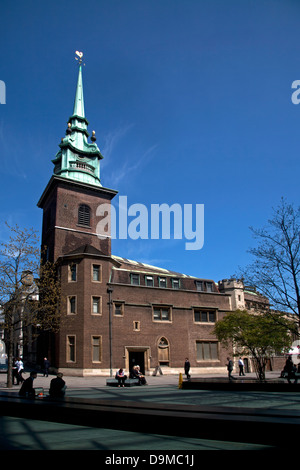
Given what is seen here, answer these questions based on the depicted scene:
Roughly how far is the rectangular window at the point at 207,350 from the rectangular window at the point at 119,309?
10652 mm

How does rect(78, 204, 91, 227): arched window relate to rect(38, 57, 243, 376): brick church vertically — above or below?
above

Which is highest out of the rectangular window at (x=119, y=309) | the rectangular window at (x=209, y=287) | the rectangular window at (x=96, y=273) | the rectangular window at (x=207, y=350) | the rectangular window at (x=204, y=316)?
the rectangular window at (x=96, y=273)

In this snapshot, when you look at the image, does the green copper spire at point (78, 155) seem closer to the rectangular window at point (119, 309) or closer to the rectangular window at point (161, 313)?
the rectangular window at point (119, 309)

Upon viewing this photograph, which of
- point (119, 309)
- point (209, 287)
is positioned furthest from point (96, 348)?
point (209, 287)

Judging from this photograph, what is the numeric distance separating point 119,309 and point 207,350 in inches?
495

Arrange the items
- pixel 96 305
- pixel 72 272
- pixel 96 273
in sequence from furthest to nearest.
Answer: pixel 96 273
pixel 72 272
pixel 96 305

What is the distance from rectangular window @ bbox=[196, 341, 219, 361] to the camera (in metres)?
40.8

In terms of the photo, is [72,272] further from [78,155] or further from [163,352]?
[78,155]

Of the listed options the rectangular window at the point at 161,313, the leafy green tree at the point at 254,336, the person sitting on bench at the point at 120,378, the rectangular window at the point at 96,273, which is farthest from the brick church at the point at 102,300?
the person sitting on bench at the point at 120,378

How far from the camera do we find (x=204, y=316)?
1687 inches

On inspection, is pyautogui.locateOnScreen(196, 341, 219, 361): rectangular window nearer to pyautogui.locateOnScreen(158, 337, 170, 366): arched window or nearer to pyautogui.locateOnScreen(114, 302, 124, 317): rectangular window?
pyautogui.locateOnScreen(158, 337, 170, 366): arched window

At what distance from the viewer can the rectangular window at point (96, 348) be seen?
3303cm

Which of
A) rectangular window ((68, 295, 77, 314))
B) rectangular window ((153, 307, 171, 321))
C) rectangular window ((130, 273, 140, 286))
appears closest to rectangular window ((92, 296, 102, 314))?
rectangular window ((68, 295, 77, 314))
